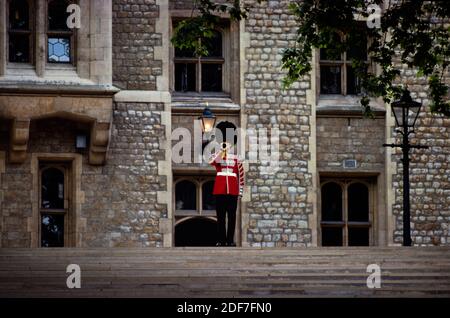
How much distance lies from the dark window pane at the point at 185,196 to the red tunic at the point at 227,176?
558cm

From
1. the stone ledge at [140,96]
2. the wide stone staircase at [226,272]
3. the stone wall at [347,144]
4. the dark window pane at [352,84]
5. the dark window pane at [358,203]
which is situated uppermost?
the dark window pane at [352,84]

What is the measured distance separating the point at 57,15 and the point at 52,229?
3686 mm

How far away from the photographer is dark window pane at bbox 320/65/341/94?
34344mm

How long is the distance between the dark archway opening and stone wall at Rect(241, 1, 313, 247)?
2.46ft

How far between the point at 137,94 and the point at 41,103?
205cm

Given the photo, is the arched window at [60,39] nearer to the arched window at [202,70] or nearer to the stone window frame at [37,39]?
the stone window frame at [37,39]

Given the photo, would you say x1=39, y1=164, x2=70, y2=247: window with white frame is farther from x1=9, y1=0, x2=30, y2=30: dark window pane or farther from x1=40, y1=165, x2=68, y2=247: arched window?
x1=9, y1=0, x2=30, y2=30: dark window pane

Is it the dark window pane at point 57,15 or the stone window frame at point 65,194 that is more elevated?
the dark window pane at point 57,15

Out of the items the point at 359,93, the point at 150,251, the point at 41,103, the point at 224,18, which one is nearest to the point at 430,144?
the point at 359,93

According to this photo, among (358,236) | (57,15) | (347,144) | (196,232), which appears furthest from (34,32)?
(358,236)

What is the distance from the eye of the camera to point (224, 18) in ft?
110

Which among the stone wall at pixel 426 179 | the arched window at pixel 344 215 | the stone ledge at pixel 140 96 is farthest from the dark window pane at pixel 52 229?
the stone wall at pixel 426 179

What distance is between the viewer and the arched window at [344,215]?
1341 inches

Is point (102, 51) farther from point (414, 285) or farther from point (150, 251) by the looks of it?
point (414, 285)
